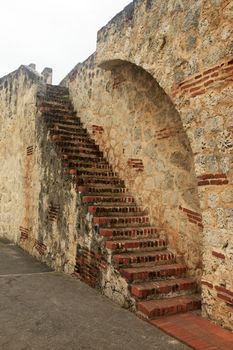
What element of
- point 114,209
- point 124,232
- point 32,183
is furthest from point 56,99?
point 124,232

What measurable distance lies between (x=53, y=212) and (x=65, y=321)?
2668 millimetres

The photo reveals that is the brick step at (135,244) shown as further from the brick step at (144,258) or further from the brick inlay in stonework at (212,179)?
the brick inlay in stonework at (212,179)

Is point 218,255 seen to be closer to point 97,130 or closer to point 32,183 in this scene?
point 97,130

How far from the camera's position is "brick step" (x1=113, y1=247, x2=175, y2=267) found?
4.46 metres

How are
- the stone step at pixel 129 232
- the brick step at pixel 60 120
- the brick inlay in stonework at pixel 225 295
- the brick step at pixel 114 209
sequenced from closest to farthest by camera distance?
the brick inlay in stonework at pixel 225 295 → the stone step at pixel 129 232 → the brick step at pixel 114 209 → the brick step at pixel 60 120

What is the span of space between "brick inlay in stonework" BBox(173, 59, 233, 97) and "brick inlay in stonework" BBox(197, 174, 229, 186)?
859mm

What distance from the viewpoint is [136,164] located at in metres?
5.76

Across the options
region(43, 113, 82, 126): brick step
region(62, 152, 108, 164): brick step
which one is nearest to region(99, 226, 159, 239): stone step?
region(62, 152, 108, 164): brick step

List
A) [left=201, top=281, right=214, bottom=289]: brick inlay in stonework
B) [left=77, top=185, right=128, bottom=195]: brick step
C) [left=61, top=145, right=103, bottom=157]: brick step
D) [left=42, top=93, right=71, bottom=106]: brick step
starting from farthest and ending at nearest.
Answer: [left=42, top=93, right=71, bottom=106]: brick step < [left=61, top=145, right=103, bottom=157]: brick step < [left=77, top=185, right=128, bottom=195]: brick step < [left=201, top=281, right=214, bottom=289]: brick inlay in stonework

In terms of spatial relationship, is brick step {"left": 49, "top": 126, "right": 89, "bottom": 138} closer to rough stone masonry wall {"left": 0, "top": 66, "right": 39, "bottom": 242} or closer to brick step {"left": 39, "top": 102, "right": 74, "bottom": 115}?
brick step {"left": 39, "top": 102, "right": 74, "bottom": 115}

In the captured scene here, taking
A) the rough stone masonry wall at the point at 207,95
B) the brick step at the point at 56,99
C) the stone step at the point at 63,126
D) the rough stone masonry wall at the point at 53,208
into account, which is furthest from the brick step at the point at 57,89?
the rough stone masonry wall at the point at 207,95

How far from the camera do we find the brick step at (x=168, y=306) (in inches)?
151

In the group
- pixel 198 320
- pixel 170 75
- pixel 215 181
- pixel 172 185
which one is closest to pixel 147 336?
pixel 198 320

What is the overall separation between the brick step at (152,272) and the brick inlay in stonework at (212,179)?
1.24 m
